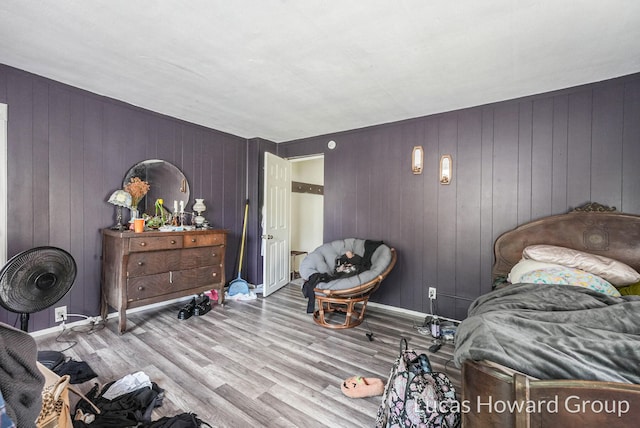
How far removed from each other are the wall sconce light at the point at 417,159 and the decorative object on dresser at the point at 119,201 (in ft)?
10.8

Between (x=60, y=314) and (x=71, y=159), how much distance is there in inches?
59.9

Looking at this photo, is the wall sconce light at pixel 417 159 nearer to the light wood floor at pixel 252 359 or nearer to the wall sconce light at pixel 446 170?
the wall sconce light at pixel 446 170

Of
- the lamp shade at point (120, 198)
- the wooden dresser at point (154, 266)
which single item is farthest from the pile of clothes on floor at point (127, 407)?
the lamp shade at point (120, 198)

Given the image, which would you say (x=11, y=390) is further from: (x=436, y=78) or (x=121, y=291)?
(x=436, y=78)

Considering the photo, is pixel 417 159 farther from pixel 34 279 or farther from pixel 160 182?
pixel 34 279

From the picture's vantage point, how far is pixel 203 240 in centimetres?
328

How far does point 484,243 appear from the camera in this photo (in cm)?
296

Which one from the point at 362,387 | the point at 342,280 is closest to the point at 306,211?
the point at 342,280

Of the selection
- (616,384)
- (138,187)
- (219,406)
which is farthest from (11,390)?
(138,187)

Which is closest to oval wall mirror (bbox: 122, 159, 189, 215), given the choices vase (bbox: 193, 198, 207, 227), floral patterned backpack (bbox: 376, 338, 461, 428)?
vase (bbox: 193, 198, 207, 227)

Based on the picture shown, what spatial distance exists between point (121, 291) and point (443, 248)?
342 centimetres

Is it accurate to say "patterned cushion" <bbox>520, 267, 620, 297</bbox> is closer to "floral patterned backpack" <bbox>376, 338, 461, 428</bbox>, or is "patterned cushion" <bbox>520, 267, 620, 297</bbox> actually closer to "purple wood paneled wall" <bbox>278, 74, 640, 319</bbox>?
"purple wood paneled wall" <bbox>278, 74, 640, 319</bbox>

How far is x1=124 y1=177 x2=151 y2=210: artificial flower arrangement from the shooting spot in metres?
3.03

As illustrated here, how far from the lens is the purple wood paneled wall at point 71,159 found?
2418 mm
